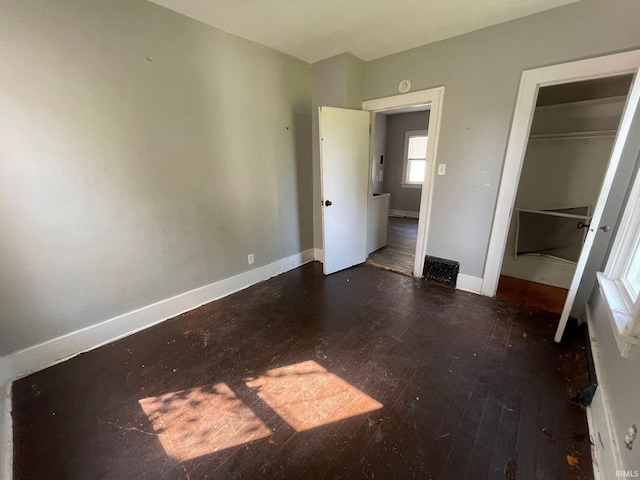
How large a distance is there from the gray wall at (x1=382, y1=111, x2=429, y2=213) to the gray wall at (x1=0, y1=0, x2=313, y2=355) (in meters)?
4.29

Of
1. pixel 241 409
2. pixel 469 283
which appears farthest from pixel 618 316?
pixel 241 409

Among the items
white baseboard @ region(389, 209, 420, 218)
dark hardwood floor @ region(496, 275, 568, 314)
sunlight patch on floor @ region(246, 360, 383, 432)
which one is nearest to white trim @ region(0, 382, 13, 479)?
sunlight patch on floor @ region(246, 360, 383, 432)

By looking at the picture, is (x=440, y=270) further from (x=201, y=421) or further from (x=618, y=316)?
(x=201, y=421)

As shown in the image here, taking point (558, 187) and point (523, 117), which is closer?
point (523, 117)

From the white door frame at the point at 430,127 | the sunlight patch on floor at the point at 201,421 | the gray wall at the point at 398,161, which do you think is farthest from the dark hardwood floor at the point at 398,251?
the sunlight patch on floor at the point at 201,421

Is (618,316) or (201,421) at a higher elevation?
(618,316)

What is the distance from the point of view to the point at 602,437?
47.7 inches

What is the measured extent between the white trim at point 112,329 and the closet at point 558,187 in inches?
113

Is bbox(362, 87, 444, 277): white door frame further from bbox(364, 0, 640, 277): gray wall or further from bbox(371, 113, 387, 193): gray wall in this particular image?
bbox(371, 113, 387, 193): gray wall

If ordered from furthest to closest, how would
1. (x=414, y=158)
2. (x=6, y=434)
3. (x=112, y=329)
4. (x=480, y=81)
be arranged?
(x=414, y=158), (x=480, y=81), (x=112, y=329), (x=6, y=434)

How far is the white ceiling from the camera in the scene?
1899 millimetres

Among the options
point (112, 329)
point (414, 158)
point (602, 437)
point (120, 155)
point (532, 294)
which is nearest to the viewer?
point (602, 437)

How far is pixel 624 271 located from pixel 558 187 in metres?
1.81

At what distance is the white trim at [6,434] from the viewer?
117 centimetres
